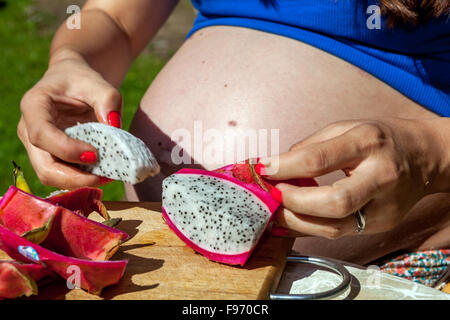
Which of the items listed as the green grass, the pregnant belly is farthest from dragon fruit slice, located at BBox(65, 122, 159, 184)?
the green grass

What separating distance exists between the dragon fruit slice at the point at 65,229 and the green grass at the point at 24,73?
2717mm

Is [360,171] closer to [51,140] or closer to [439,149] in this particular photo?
[439,149]

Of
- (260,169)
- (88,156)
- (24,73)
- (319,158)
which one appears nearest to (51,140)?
(88,156)

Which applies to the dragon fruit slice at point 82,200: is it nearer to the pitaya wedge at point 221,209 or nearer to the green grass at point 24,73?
the pitaya wedge at point 221,209

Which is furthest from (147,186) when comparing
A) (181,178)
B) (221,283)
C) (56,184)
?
(221,283)

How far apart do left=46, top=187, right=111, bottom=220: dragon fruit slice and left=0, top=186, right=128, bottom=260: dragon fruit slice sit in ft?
0.29

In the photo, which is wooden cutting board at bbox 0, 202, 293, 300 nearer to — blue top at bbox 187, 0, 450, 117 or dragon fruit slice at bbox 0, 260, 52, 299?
dragon fruit slice at bbox 0, 260, 52, 299

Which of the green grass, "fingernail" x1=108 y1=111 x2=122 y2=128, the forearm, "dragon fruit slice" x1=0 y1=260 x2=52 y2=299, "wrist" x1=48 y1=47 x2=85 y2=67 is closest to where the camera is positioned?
"dragon fruit slice" x1=0 y1=260 x2=52 y2=299

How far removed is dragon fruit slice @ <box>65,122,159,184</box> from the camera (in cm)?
143

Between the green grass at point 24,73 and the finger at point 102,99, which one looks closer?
the finger at point 102,99

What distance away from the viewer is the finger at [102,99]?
1650 millimetres

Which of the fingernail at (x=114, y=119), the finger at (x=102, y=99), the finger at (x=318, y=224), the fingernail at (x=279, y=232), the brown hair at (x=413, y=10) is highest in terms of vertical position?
the brown hair at (x=413, y=10)

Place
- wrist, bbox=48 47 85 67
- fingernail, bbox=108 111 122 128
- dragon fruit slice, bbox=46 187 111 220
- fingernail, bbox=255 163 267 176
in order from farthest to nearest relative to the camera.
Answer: wrist, bbox=48 47 85 67
fingernail, bbox=108 111 122 128
dragon fruit slice, bbox=46 187 111 220
fingernail, bbox=255 163 267 176

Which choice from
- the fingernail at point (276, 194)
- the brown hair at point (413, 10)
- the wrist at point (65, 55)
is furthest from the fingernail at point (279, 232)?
the wrist at point (65, 55)
